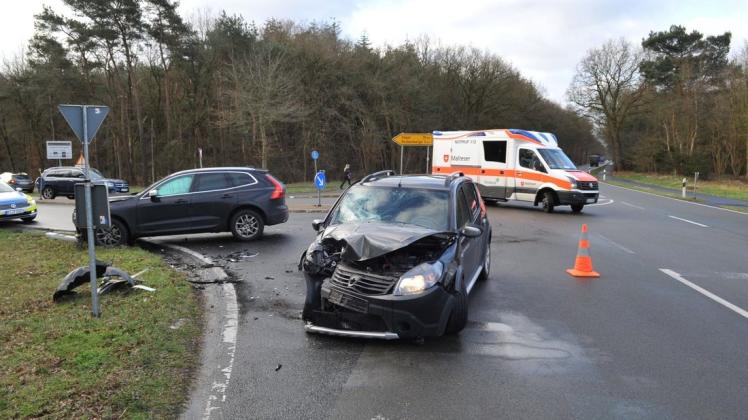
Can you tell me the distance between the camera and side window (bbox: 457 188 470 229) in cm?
613

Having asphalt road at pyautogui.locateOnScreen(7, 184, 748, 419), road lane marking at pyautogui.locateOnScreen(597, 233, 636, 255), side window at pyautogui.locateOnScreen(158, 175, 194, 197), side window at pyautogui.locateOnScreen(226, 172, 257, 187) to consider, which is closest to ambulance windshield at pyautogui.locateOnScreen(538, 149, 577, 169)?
road lane marking at pyautogui.locateOnScreen(597, 233, 636, 255)

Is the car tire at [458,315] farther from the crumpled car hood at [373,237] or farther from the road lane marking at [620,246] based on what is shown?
the road lane marking at [620,246]

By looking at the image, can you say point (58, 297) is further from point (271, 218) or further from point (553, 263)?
point (553, 263)

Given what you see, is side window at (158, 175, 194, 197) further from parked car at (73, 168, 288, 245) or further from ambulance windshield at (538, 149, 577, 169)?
ambulance windshield at (538, 149, 577, 169)

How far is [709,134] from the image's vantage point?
51.8m

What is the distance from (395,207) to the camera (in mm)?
6246

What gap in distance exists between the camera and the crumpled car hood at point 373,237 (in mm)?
5094

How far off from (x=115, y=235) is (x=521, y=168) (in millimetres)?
13731

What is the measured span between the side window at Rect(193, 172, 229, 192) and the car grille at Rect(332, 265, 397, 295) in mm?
7300

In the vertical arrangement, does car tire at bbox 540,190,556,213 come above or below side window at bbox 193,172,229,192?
below

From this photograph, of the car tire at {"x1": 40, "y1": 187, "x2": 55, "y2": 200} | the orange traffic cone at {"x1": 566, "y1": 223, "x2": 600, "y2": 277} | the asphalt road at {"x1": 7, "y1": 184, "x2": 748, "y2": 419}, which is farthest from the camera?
the car tire at {"x1": 40, "y1": 187, "x2": 55, "y2": 200}

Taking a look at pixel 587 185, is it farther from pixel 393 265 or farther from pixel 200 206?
pixel 393 265

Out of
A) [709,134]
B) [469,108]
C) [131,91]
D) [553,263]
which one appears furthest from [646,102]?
[553,263]

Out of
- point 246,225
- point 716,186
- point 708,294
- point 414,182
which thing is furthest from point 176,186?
point 716,186
